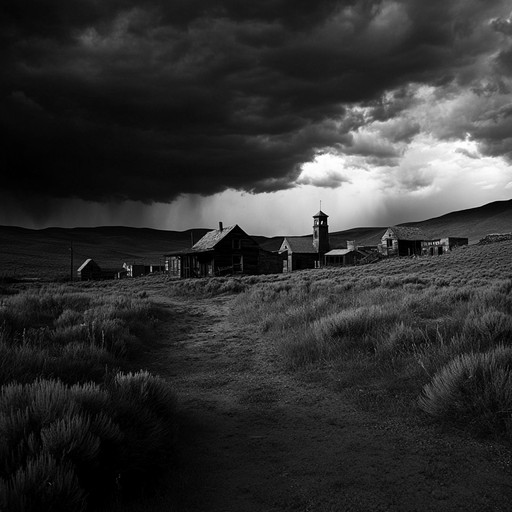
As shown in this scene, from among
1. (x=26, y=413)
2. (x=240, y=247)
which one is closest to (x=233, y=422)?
(x=26, y=413)

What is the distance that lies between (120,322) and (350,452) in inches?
282

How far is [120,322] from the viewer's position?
31.0 feet

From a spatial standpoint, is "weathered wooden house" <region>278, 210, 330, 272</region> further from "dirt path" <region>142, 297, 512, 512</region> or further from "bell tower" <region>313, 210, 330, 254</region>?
"dirt path" <region>142, 297, 512, 512</region>

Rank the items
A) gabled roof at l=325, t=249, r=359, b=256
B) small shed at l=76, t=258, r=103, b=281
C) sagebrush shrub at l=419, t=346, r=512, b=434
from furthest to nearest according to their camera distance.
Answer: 1. gabled roof at l=325, t=249, r=359, b=256
2. small shed at l=76, t=258, r=103, b=281
3. sagebrush shrub at l=419, t=346, r=512, b=434

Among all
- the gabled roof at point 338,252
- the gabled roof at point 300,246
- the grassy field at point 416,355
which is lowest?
the grassy field at point 416,355

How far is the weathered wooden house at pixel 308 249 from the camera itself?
60969mm

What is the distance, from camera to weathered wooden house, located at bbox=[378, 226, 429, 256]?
205 ft

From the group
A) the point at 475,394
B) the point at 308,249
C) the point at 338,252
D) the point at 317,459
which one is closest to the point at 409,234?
the point at 338,252

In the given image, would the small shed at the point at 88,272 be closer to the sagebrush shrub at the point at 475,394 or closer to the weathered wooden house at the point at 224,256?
the weathered wooden house at the point at 224,256

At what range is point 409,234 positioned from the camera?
209 ft

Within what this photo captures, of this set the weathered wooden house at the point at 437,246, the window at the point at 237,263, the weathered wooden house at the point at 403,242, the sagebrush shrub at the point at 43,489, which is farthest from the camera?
the weathered wooden house at the point at 403,242

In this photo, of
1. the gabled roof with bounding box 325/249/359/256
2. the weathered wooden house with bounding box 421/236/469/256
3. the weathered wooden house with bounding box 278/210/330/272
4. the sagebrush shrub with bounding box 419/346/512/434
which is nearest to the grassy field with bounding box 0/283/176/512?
the sagebrush shrub with bounding box 419/346/512/434

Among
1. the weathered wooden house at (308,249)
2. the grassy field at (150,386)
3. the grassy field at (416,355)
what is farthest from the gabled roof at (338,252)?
the grassy field at (150,386)

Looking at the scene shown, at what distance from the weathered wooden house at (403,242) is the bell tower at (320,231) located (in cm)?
950
